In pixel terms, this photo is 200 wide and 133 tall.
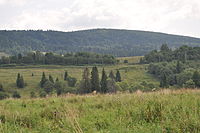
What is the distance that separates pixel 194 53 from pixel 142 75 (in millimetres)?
40576

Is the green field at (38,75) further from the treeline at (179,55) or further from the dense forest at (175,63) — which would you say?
the treeline at (179,55)

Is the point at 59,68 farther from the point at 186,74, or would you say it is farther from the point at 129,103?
the point at 129,103

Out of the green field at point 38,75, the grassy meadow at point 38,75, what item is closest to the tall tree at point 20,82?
the grassy meadow at point 38,75

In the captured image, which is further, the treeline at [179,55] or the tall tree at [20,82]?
the treeline at [179,55]

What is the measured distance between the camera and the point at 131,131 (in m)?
6.67

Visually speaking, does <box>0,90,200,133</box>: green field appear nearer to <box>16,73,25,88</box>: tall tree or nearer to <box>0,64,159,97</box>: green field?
<box>0,64,159,97</box>: green field

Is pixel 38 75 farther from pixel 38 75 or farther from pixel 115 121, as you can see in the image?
pixel 115 121

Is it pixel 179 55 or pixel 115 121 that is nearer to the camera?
pixel 115 121

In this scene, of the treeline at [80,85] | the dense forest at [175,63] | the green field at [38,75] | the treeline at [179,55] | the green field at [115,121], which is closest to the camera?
the green field at [115,121]

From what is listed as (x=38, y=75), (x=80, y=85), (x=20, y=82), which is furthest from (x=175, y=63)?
(x=20, y=82)

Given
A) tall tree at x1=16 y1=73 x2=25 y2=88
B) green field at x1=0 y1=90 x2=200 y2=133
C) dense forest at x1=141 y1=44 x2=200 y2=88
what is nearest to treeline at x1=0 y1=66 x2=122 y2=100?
tall tree at x1=16 y1=73 x2=25 y2=88

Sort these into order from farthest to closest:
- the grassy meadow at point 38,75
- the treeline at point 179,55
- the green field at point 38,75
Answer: the treeline at point 179,55
the green field at point 38,75
the grassy meadow at point 38,75

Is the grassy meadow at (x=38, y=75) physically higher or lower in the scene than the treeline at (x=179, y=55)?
lower

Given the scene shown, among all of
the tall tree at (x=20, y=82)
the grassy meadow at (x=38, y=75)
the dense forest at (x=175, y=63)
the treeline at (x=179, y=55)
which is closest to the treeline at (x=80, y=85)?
the tall tree at (x=20, y=82)
